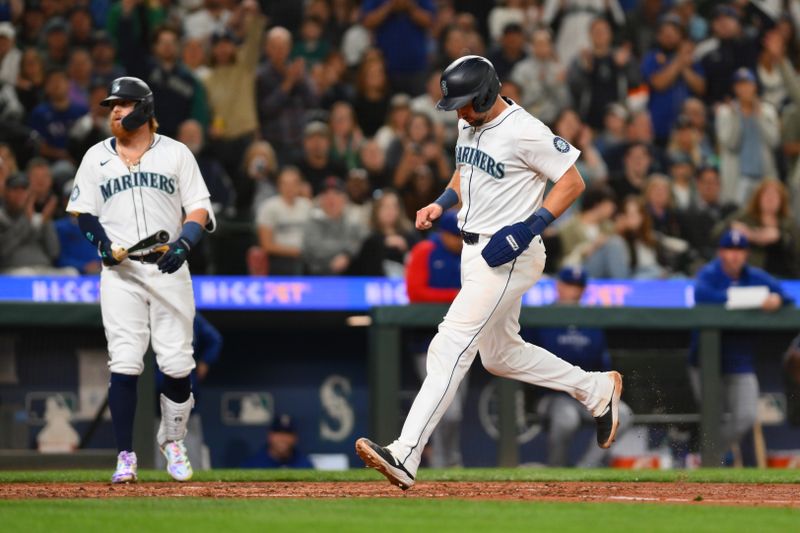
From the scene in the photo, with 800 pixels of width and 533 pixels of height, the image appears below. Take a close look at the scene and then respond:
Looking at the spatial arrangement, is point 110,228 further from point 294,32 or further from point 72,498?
point 294,32

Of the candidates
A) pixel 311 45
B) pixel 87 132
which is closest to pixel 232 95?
pixel 311 45

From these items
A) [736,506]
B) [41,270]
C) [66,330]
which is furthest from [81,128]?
[736,506]

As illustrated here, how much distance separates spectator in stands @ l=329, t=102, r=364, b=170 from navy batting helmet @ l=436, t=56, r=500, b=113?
605 cm

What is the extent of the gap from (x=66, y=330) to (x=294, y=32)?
5240 millimetres

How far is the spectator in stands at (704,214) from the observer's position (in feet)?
40.2

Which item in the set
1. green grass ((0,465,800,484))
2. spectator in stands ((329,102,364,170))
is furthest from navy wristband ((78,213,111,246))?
spectator in stands ((329,102,364,170))

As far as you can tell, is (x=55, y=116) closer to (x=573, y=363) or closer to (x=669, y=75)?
(x=573, y=363)

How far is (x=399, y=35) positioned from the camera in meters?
13.8

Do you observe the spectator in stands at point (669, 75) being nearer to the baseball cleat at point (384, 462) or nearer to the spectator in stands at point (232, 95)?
the spectator in stands at point (232, 95)

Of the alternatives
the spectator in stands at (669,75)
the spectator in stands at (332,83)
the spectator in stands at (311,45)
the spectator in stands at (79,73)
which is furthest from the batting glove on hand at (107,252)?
the spectator in stands at (669,75)

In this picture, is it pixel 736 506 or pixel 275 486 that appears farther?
pixel 275 486

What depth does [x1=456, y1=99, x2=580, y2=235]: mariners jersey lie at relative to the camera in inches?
251

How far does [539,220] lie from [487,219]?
0.29 metres

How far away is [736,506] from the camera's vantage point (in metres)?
5.94
